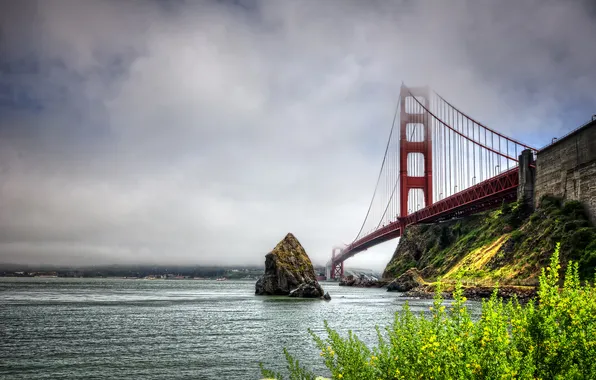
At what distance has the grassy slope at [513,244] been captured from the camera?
2154 inches

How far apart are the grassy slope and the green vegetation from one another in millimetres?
34855

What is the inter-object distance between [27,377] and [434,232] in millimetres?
97964

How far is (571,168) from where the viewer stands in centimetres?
6172

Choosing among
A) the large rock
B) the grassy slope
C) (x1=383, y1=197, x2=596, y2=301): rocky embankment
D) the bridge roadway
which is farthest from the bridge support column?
the large rock

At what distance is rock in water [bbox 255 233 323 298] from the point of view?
82812mm

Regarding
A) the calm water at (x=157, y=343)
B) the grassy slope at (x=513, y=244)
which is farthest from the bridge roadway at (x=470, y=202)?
the calm water at (x=157, y=343)

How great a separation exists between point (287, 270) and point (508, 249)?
34853 millimetres

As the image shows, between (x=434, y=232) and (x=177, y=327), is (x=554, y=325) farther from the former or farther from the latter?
(x=434, y=232)

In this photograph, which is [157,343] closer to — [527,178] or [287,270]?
[287,270]

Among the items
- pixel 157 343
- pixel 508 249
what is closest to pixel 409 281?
pixel 508 249

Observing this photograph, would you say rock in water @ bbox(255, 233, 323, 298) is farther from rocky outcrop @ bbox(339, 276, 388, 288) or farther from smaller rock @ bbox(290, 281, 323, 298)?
rocky outcrop @ bbox(339, 276, 388, 288)

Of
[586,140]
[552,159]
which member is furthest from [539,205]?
[586,140]

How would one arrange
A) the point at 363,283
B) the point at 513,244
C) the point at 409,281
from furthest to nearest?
1. the point at 363,283
2. the point at 409,281
3. the point at 513,244

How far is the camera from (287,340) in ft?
98.5
